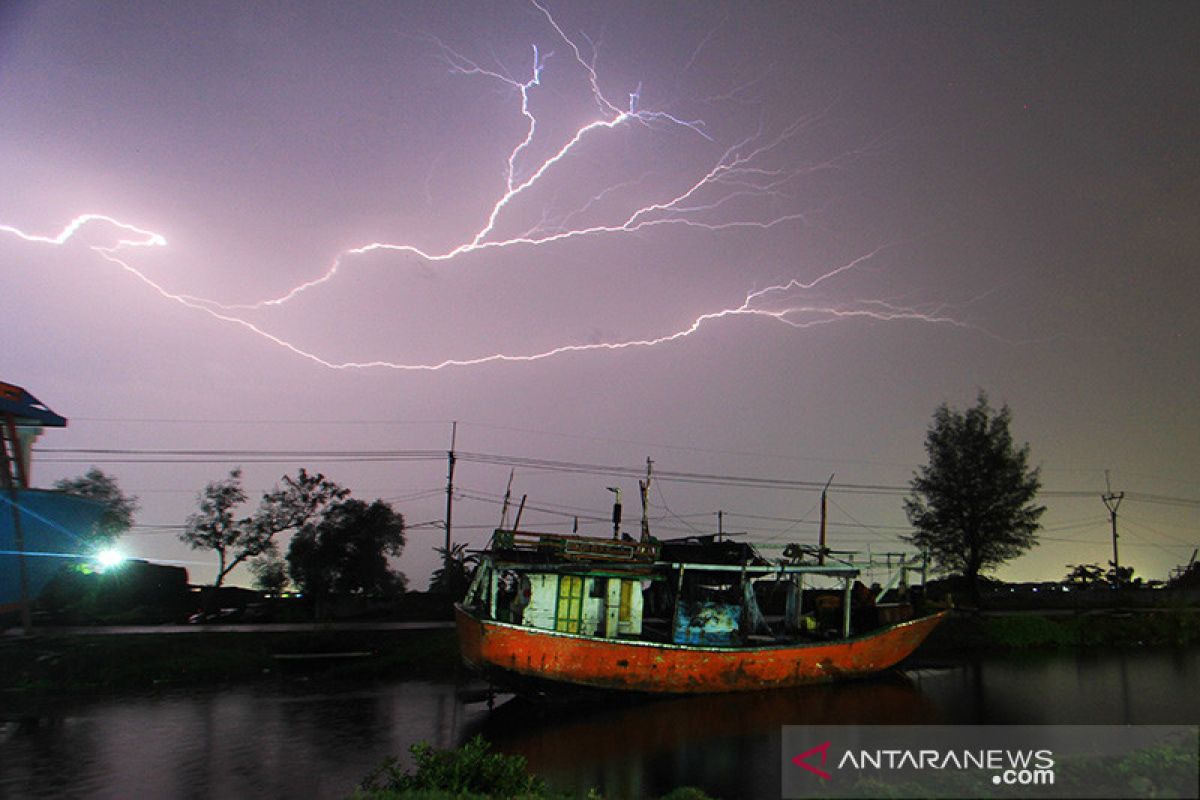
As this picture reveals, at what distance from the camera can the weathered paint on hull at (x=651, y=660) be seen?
2066 centimetres

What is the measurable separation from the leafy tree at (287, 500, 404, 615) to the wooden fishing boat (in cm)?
2692

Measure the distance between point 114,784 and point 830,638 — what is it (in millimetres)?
22504

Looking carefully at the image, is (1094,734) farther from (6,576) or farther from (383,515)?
(383,515)

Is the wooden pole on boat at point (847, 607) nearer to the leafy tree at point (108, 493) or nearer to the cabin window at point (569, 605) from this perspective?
the cabin window at point (569, 605)

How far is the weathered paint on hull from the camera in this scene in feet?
67.8

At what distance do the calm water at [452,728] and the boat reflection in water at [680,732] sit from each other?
6 centimetres

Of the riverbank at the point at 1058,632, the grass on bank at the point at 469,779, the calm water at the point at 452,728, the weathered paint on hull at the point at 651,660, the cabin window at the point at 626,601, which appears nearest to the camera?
the grass on bank at the point at 469,779

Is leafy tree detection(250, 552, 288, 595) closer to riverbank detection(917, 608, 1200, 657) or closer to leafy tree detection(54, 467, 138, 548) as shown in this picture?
leafy tree detection(54, 467, 138, 548)

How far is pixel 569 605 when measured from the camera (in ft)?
74.6

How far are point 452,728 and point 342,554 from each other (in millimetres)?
31502

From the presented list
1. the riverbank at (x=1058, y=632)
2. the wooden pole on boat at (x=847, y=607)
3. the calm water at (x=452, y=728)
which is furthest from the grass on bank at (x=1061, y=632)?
the wooden pole on boat at (x=847, y=607)

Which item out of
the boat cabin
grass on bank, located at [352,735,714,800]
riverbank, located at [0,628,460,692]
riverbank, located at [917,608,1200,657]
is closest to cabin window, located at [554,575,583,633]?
the boat cabin

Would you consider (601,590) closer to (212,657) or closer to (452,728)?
(452,728)

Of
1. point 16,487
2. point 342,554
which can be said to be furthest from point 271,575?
point 16,487
